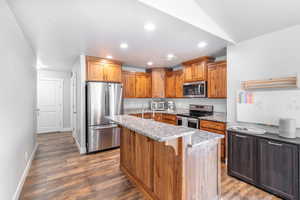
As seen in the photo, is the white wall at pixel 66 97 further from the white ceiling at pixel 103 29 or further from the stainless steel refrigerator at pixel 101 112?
the stainless steel refrigerator at pixel 101 112

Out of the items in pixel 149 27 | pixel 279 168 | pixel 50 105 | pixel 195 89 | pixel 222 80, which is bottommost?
pixel 279 168

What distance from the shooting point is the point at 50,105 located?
559 centimetres

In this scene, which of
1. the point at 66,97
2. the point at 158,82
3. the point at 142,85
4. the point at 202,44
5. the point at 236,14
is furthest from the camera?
the point at 66,97

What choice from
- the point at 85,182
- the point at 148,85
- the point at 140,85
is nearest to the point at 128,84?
the point at 140,85

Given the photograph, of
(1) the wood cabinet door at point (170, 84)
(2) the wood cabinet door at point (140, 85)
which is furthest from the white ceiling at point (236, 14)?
(2) the wood cabinet door at point (140, 85)

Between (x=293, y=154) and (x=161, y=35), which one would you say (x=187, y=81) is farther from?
(x=293, y=154)

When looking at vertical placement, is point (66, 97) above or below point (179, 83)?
below

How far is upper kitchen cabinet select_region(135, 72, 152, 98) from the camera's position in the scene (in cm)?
482

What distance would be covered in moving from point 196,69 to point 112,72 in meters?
2.42

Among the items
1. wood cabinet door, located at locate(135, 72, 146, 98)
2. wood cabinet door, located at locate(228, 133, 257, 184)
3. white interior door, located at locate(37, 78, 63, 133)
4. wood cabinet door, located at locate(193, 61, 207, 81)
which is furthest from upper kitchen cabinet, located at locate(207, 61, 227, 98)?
white interior door, located at locate(37, 78, 63, 133)

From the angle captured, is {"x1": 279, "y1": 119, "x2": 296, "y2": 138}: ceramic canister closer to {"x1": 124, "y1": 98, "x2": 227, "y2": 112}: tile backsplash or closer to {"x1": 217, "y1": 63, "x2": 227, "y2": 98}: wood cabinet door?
{"x1": 217, "y1": 63, "x2": 227, "y2": 98}: wood cabinet door

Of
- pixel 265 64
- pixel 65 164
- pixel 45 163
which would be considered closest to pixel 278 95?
pixel 265 64

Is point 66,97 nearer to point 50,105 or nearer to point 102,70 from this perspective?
point 50,105

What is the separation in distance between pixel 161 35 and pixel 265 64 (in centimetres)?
182
